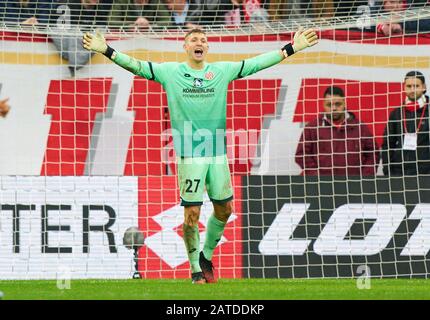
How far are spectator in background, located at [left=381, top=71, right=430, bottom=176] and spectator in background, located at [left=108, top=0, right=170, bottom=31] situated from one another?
3.55 m

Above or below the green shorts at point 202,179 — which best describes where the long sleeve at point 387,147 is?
above

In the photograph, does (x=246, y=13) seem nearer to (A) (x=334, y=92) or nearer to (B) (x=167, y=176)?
(A) (x=334, y=92)

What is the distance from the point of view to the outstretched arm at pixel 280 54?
14391mm

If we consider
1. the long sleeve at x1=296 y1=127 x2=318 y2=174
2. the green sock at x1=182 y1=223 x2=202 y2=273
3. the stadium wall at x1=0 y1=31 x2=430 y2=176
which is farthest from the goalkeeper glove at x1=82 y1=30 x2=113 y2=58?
the long sleeve at x1=296 y1=127 x2=318 y2=174

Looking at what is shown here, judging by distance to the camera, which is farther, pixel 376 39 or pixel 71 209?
pixel 376 39

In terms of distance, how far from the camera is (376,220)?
693 inches

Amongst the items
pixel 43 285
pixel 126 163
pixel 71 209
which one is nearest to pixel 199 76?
pixel 43 285

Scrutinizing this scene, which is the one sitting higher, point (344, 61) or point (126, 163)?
point (344, 61)

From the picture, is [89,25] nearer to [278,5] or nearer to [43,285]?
[278,5]

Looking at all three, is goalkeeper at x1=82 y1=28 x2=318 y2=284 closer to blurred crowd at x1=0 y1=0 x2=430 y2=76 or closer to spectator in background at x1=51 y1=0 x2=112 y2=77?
blurred crowd at x1=0 y1=0 x2=430 y2=76

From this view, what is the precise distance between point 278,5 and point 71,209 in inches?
176

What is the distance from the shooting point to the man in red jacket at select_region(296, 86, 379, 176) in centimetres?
1855

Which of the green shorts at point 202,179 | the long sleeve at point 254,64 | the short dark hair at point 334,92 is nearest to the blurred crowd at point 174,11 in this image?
the short dark hair at point 334,92

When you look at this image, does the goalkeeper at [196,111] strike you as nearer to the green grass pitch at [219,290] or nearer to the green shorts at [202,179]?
the green shorts at [202,179]
